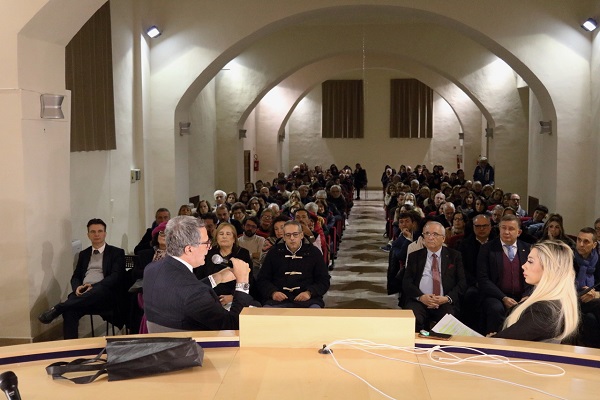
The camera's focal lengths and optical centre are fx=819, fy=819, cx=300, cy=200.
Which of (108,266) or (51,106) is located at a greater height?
(51,106)

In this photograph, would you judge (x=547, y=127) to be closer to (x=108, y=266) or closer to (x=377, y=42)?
(x=377, y=42)

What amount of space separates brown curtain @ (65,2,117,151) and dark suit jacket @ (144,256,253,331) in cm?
474

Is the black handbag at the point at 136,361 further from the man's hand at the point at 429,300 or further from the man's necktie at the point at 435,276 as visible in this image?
the man's necktie at the point at 435,276

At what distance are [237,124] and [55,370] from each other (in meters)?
13.7

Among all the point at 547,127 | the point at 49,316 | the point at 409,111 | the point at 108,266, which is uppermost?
the point at 409,111

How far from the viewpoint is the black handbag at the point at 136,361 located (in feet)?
11.2

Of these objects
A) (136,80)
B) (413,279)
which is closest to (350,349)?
(413,279)

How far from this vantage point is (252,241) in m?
9.00

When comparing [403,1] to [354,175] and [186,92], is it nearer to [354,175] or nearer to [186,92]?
[186,92]

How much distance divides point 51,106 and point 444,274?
3.70 metres

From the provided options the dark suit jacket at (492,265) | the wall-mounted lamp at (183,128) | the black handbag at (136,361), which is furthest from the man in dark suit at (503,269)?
the wall-mounted lamp at (183,128)

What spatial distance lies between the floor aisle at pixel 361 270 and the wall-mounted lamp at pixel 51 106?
385 cm

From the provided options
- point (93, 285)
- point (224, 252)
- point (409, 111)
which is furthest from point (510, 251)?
point (409, 111)

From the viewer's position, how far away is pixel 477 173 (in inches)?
750
